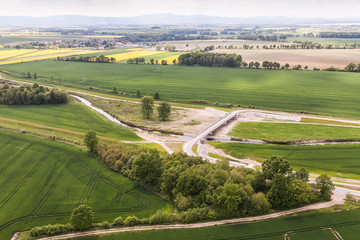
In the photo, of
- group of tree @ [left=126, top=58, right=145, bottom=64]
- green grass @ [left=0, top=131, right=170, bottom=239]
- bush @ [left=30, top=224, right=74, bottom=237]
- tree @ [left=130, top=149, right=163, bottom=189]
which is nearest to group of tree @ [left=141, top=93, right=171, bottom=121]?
green grass @ [left=0, top=131, right=170, bottom=239]

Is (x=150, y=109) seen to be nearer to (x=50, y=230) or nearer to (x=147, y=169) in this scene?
(x=147, y=169)

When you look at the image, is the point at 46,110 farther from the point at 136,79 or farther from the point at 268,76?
the point at 268,76

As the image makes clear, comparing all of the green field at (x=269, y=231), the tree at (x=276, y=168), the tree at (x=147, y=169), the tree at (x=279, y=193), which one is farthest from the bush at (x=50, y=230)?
the tree at (x=276, y=168)

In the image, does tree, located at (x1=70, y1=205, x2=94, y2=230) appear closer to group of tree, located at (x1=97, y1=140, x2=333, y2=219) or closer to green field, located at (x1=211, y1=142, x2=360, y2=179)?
group of tree, located at (x1=97, y1=140, x2=333, y2=219)

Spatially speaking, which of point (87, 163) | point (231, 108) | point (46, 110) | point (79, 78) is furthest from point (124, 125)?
point (79, 78)

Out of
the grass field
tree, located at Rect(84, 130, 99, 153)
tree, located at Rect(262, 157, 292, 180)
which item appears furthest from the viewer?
the grass field

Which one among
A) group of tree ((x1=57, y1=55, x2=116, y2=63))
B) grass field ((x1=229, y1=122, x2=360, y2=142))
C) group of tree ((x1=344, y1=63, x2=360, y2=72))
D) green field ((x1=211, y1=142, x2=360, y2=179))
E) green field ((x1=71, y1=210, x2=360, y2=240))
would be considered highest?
group of tree ((x1=57, y1=55, x2=116, y2=63))
